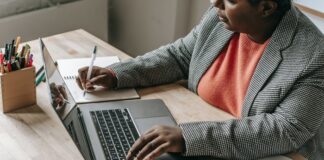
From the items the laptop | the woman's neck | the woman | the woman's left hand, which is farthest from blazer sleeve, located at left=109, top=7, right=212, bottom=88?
the woman's left hand

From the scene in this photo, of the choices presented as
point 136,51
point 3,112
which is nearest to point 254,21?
point 3,112

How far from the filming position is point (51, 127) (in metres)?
1.27

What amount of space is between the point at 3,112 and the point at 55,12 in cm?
133

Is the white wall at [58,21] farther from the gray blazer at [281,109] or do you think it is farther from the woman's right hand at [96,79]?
the gray blazer at [281,109]

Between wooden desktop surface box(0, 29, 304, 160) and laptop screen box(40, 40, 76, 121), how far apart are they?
0.19ft

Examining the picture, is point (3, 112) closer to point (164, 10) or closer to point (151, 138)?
point (151, 138)

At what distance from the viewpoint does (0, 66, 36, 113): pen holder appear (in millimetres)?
1275

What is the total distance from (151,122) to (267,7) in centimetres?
45

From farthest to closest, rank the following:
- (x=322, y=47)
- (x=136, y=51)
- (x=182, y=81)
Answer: (x=136, y=51) < (x=182, y=81) < (x=322, y=47)

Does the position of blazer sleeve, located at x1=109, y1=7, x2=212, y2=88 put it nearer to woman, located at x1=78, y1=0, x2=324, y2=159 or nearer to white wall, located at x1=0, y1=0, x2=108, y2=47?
woman, located at x1=78, y1=0, x2=324, y2=159

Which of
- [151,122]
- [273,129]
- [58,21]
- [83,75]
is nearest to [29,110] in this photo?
[83,75]

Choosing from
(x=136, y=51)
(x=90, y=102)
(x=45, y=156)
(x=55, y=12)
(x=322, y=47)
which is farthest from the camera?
(x=136, y=51)

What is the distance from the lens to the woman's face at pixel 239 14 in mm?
1223

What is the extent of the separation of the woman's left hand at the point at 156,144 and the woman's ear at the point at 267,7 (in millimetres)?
393
